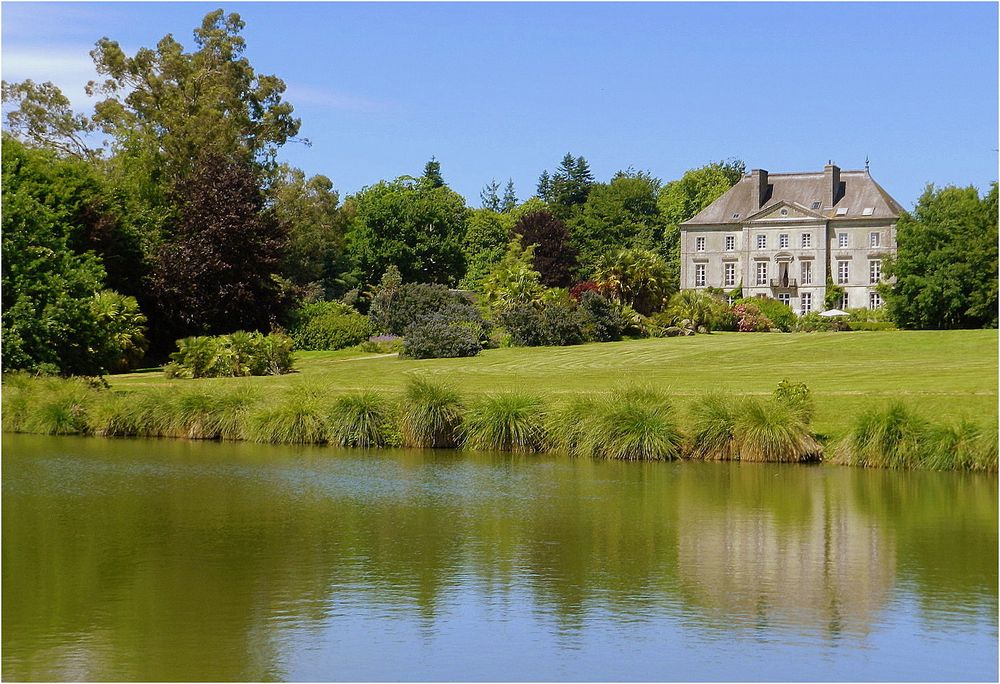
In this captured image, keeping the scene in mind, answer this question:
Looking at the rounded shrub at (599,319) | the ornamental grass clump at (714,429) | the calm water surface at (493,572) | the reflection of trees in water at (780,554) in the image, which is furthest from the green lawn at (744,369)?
the calm water surface at (493,572)

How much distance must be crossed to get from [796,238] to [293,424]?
58.4 m

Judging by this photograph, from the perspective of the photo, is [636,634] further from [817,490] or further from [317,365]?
[317,365]

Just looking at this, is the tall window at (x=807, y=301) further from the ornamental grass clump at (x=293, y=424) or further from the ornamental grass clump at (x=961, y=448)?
the ornamental grass clump at (x=961, y=448)

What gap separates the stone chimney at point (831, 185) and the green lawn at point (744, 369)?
113 ft

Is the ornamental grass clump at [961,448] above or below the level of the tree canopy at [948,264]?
below

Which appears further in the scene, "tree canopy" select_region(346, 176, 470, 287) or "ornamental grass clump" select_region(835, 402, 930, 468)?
"tree canopy" select_region(346, 176, 470, 287)

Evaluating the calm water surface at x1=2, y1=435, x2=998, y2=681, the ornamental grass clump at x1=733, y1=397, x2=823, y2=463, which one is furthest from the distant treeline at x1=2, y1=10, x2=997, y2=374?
the ornamental grass clump at x1=733, y1=397, x2=823, y2=463

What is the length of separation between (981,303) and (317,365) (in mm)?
25047

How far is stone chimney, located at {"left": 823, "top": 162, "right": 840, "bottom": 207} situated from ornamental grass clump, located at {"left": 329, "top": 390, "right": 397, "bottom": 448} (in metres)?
58.8

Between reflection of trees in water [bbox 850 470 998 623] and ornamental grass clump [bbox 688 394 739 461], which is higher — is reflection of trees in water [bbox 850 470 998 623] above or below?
below

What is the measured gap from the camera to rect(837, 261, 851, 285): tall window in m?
77.6

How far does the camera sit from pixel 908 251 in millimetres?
51625

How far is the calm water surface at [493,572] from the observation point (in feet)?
33.7

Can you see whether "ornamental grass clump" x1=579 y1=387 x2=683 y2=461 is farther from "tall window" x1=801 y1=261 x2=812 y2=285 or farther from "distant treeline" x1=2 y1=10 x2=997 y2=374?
"tall window" x1=801 y1=261 x2=812 y2=285
